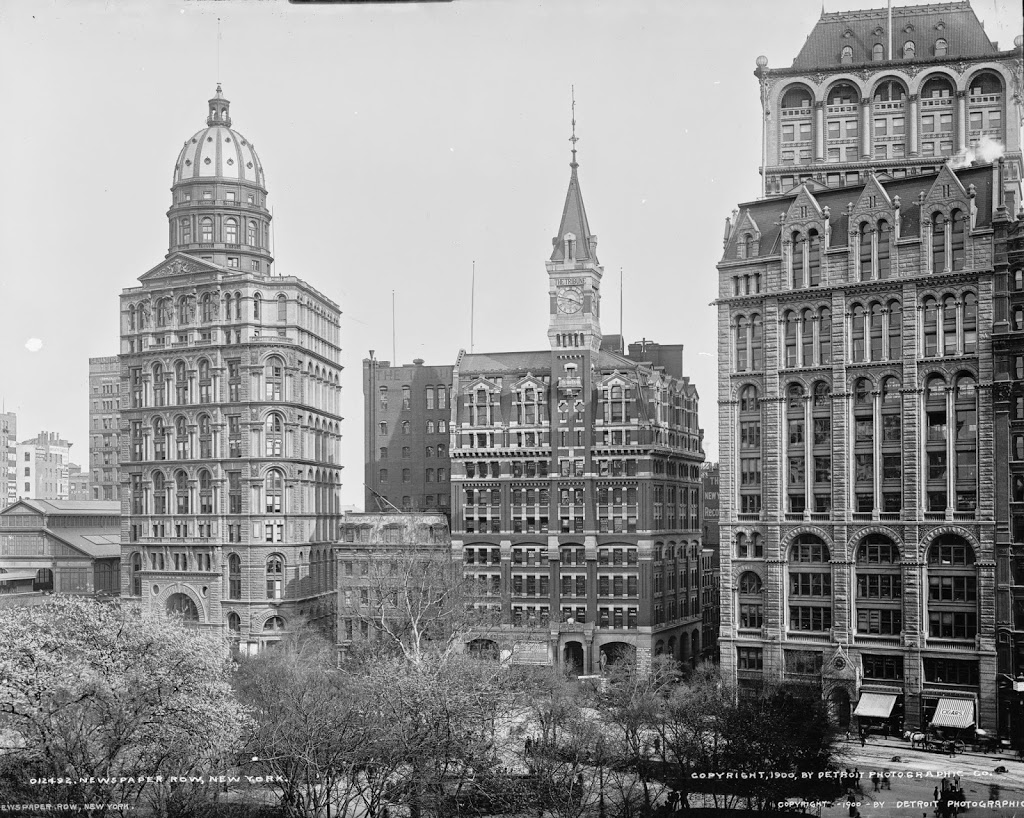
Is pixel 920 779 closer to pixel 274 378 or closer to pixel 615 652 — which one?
pixel 615 652

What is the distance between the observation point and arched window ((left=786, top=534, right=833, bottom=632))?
120m

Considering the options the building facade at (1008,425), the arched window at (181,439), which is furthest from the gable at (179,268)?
the building facade at (1008,425)

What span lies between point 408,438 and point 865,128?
6705 centimetres

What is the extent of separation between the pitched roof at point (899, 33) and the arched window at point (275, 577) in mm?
76342

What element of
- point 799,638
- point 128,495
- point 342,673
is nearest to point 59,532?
point 128,495

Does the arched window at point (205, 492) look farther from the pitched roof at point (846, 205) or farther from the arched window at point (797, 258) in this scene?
the arched window at point (797, 258)

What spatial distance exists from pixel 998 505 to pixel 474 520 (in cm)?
5597

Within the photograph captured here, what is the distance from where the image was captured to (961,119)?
12538 centimetres

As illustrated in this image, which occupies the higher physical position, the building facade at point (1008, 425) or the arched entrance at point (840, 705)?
the building facade at point (1008, 425)

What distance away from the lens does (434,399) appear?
545 feet

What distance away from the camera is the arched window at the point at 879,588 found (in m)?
116

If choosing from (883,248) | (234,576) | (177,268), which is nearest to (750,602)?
(883,248)

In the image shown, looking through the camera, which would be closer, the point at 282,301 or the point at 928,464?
the point at 928,464

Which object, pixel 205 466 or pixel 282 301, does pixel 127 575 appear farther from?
pixel 282 301
